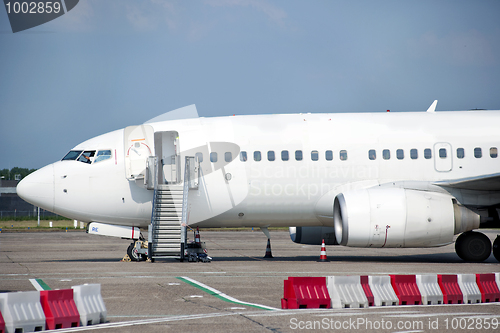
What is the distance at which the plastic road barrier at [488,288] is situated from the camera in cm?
1061

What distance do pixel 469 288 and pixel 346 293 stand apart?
2.46 metres

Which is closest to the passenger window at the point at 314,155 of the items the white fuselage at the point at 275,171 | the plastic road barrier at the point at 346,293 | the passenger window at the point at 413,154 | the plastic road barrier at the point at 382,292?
the white fuselage at the point at 275,171

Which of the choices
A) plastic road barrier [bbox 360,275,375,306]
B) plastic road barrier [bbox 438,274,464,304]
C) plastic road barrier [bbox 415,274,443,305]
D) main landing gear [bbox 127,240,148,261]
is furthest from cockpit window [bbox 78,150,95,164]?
plastic road barrier [bbox 438,274,464,304]

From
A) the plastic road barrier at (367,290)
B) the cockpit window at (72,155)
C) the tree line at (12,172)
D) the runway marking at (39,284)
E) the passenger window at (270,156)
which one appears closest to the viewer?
the plastic road barrier at (367,290)

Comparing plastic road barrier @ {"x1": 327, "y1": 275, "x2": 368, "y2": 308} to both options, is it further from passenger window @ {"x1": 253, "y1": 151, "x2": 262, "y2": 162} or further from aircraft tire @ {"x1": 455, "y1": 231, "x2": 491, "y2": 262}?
aircraft tire @ {"x1": 455, "y1": 231, "x2": 491, "y2": 262}

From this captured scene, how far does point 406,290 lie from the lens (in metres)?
10.4

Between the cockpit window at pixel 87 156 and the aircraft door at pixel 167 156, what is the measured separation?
2172 millimetres

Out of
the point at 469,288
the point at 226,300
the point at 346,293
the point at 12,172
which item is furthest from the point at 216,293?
the point at 12,172

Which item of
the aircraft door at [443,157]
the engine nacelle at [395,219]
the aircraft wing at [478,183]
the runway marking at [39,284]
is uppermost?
Result: the aircraft door at [443,157]

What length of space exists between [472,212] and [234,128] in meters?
8.21

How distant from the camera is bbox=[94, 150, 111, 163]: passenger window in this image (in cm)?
1914

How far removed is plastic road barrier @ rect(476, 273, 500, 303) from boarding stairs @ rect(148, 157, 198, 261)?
31.9 feet

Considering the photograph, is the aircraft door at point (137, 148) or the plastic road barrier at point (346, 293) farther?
the aircraft door at point (137, 148)

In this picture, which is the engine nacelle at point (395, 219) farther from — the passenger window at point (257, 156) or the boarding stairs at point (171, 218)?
Result: the boarding stairs at point (171, 218)
